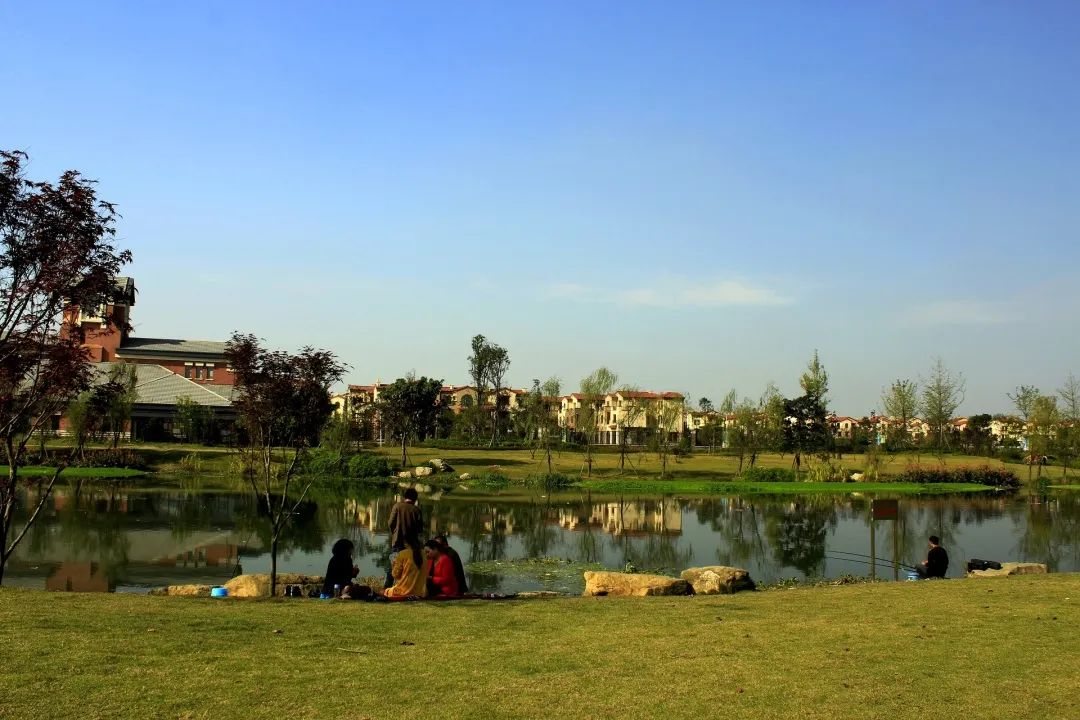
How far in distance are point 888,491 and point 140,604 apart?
4285cm

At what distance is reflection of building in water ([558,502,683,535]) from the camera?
29406 mm

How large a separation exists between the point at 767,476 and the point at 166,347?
5914cm

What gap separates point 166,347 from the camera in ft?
273

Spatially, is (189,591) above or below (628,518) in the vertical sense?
above

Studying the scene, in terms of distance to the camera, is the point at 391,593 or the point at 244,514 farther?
the point at 244,514

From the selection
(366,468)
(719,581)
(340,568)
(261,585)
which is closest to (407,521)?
(340,568)

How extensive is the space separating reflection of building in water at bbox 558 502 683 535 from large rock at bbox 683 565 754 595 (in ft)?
42.4

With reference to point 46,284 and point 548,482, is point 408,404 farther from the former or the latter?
point 46,284

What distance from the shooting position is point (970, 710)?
6.92m

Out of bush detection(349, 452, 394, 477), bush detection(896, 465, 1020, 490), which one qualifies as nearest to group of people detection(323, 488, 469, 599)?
bush detection(349, 452, 394, 477)

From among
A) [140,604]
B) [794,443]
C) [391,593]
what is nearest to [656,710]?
[391,593]

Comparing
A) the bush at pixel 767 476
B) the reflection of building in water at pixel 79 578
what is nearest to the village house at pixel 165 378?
the reflection of building in water at pixel 79 578

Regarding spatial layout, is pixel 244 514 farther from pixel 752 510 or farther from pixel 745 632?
pixel 745 632

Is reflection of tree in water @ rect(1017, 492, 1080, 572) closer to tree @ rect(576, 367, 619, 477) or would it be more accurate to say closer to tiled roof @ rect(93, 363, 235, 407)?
tree @ rect(576, 367, 619, 477)
